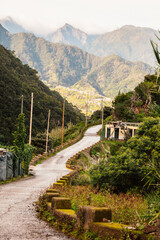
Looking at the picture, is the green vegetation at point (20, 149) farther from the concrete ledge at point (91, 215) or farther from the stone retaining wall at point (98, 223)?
the concrete ledge at point (91, 215)

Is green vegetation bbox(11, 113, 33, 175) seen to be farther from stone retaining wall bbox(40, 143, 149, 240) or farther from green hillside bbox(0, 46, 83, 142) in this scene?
green hillside bbox(0, 46, 83, 142)

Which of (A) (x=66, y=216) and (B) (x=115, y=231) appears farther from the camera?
(A) (x=66, y=216)

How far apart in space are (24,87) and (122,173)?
73.7 m

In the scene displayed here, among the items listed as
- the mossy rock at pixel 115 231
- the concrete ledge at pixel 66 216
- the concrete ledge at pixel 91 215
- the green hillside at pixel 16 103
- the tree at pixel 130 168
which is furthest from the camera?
the green hillside at pixel 16 103

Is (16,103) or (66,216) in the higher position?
(16,103)

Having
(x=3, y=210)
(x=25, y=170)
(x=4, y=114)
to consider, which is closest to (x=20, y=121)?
(x=25, y=170)

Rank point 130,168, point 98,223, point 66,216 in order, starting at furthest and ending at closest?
1. point 130,168
2. point 66,216
3. point 98,223

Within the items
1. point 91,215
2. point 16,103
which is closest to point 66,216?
point 91,215

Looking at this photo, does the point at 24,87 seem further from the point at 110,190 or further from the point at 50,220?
the point at 50,220

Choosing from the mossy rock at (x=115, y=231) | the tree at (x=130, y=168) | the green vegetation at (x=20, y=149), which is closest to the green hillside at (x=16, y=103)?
the green vegetation at (x=20, y=149)

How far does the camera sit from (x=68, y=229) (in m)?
7.29

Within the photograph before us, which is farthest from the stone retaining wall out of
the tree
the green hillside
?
the green hillside

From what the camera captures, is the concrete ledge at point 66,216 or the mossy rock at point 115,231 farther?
the concrete ledge at point 66,216

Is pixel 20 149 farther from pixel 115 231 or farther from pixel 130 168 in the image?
pixel 115 231
